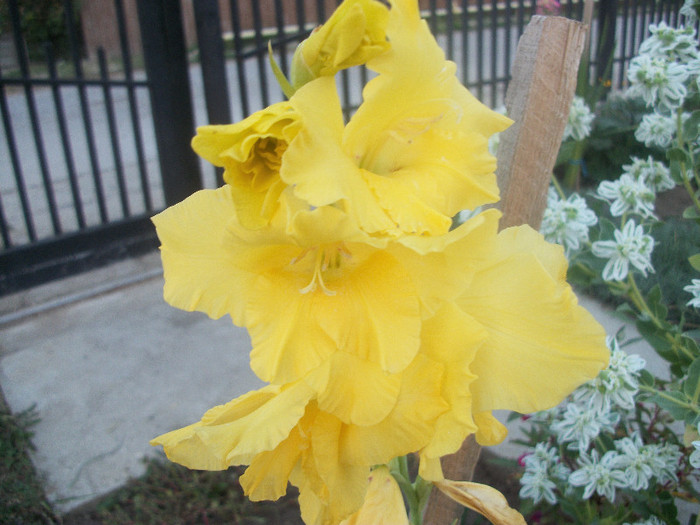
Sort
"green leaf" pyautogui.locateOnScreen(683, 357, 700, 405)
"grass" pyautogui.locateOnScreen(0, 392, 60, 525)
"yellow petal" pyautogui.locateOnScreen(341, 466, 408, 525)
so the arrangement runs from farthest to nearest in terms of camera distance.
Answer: "grass" pyautogui.locateOnScreen(0, 392, 60, 525)
"green leaf" pyautogui.locateOnScreen(683, 357, 700, 405)
"yellow petal" pyautogui.locateOnScreen(341, 466, 408, 525)

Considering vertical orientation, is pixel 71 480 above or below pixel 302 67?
below

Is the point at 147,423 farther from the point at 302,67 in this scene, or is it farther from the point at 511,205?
the point at 302,67

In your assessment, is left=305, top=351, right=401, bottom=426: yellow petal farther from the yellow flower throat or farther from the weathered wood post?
the weathered wood post

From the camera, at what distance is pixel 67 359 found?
3.03 m

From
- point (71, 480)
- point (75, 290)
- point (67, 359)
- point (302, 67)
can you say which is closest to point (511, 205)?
point (302, 67)

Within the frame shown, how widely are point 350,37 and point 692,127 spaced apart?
119 cm

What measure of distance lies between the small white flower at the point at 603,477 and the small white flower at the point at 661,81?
860 mm

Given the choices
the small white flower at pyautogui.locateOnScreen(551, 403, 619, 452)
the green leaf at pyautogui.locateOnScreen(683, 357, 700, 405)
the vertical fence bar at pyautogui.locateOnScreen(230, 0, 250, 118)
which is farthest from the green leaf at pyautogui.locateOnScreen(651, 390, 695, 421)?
the vertical fence bar at pyautogui.locateOnScreen(230, 0, 250, 118)

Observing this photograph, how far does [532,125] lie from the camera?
1095mm

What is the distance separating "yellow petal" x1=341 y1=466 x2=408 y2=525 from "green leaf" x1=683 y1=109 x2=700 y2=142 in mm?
1150

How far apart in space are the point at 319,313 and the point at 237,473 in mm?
1809

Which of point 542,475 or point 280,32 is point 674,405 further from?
point 280,32

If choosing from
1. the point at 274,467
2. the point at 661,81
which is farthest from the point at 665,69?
the point at 274,467

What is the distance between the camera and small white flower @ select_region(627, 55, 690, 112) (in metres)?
1.52
